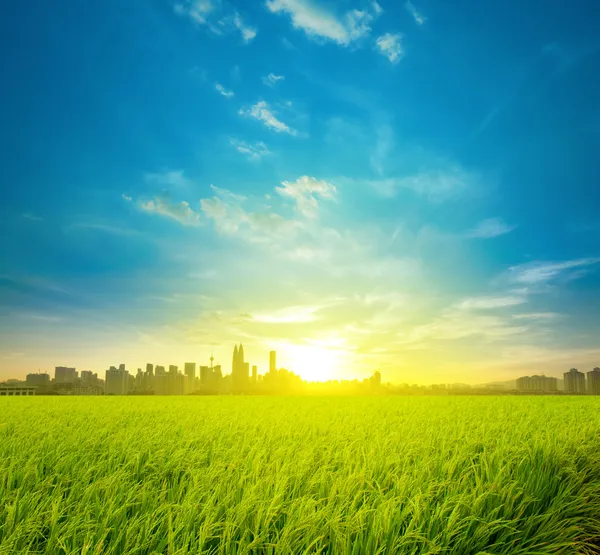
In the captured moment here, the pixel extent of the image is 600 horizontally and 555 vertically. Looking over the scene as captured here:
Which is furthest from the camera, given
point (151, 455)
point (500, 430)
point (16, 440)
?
point (500, 430)

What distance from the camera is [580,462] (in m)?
6.79

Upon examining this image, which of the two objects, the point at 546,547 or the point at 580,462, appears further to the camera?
the point at 580,462

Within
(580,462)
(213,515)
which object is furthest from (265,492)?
(580,462)

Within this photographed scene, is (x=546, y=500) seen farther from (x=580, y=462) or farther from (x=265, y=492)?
(x=265, y=492)

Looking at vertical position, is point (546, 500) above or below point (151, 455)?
below

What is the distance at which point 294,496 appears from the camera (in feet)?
14.0

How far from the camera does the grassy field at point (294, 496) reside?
3281 mm

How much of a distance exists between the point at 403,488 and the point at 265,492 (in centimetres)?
142

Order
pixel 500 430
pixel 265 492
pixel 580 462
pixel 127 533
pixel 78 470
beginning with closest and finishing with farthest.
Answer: pixel 127 533
pixel 265 492
pixel 78 470
pixel 580 462
pixel 500 430

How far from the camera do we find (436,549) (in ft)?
10.4

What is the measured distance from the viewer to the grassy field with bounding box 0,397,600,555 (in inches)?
129

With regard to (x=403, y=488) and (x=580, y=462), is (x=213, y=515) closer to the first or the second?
(x=403, y=488)

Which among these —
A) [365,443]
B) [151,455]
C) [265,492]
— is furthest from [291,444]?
[265,492]

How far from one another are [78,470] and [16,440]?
9.60 feet
